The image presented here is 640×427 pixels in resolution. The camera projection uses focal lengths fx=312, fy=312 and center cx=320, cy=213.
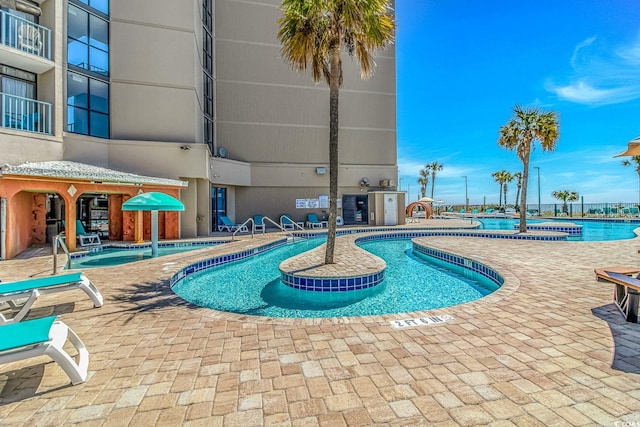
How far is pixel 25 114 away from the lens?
10.7m

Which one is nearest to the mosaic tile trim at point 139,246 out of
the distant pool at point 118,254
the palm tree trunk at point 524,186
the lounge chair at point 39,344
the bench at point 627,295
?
the distant pool at point 118,254

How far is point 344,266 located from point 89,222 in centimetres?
1442

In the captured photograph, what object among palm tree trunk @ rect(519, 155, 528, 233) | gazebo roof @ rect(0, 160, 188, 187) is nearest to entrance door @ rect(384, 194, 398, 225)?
palm tree trunk @ rect(519, 155, 528, 233)

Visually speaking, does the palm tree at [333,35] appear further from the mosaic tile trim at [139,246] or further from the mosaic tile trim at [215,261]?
the mosaic tile trim at [139,246]

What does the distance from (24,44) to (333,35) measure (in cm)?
1105

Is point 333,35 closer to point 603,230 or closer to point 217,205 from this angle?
point 217,205

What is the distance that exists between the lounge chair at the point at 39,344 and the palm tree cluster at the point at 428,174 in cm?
5045

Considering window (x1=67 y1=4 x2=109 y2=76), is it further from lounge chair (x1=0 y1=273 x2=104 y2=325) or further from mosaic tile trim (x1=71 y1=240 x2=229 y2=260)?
lounge chair (x1=0 y1=273 x2=104 y2=325)

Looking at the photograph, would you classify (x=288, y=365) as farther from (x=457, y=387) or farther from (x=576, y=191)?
(x=576, y=191)

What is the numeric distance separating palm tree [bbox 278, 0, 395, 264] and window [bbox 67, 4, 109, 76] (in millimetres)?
9793

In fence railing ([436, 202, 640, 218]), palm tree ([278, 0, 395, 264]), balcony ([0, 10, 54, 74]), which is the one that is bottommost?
fence railing ([436, 202, 640, 218])

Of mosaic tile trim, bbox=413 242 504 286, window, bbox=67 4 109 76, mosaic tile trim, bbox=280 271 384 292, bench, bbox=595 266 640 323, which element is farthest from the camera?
window, bbox=67 4 109 76

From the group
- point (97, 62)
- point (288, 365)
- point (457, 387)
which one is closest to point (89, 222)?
point (97, 62)

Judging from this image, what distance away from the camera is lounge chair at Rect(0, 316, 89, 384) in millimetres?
2340
